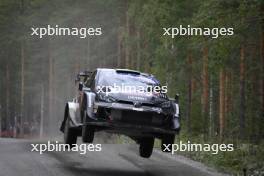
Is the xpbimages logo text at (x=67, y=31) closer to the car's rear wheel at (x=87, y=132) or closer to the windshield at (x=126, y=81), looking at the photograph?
the windshield at (x=126, y=81)

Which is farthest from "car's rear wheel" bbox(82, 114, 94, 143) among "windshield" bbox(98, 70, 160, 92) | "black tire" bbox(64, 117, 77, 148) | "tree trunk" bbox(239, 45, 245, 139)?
"tree trunk" bbox(239, 45, 245, 139)

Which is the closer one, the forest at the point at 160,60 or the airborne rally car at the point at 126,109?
the airborne rally car at the point at 126,109

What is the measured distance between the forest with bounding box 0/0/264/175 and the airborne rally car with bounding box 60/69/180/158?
3078 millimetres

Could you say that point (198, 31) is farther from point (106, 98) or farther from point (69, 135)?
point (106, 98)

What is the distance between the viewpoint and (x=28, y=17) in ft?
181

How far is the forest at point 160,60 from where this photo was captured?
19953 millimetres

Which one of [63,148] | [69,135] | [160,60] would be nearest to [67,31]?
[160,60]

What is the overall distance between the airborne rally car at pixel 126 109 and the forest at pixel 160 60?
10.1 ft

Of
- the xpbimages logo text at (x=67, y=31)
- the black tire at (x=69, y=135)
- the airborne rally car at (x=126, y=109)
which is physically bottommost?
the black tire at (x=69, y=135)

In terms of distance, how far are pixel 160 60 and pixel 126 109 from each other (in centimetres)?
1740

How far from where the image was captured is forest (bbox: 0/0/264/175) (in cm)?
1995

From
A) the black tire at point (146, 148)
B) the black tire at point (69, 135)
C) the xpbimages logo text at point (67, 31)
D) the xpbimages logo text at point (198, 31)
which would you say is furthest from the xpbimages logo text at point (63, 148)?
the xpbimages logo text at point (67, 31)

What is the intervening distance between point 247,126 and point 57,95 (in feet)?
114

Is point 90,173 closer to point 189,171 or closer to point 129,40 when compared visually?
point 189,171
